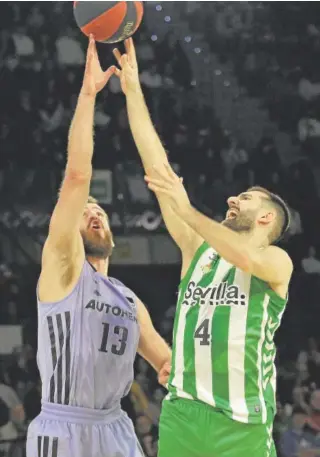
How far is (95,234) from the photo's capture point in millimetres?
4988

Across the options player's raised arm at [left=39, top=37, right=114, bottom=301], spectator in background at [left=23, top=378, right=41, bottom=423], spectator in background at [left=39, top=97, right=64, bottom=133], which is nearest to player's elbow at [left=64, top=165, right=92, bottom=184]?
player's raised arm at [left=39, top=37, right=114, bottom=301]

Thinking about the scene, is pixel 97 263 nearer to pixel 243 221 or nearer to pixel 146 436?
pixel 243 221

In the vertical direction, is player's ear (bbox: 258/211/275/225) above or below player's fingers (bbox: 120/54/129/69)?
below

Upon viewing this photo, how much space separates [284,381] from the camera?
30.7ft

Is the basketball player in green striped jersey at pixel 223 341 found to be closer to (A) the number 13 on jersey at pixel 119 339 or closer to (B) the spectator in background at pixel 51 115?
(A) the number 13 on jersey at pixel 119 339

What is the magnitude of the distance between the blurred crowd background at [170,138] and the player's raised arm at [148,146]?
12.4ft

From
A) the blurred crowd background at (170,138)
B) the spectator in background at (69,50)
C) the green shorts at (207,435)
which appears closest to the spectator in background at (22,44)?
the blurred crowd background at (170,138)

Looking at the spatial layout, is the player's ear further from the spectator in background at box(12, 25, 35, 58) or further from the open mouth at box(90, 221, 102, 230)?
the spectator in background at box(12, 25, 35, 58)

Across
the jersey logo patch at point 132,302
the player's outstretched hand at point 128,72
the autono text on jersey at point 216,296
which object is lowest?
the jersey logo patch at point 132,302

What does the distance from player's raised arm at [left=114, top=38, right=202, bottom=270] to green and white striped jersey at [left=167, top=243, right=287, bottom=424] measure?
13.0 inches

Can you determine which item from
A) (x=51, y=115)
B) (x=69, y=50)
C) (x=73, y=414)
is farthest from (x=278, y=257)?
(x=69, y=50)

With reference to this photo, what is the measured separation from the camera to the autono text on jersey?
463 cm

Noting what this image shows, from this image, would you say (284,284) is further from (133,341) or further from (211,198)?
(211,198)

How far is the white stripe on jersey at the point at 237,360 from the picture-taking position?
14.7ft
